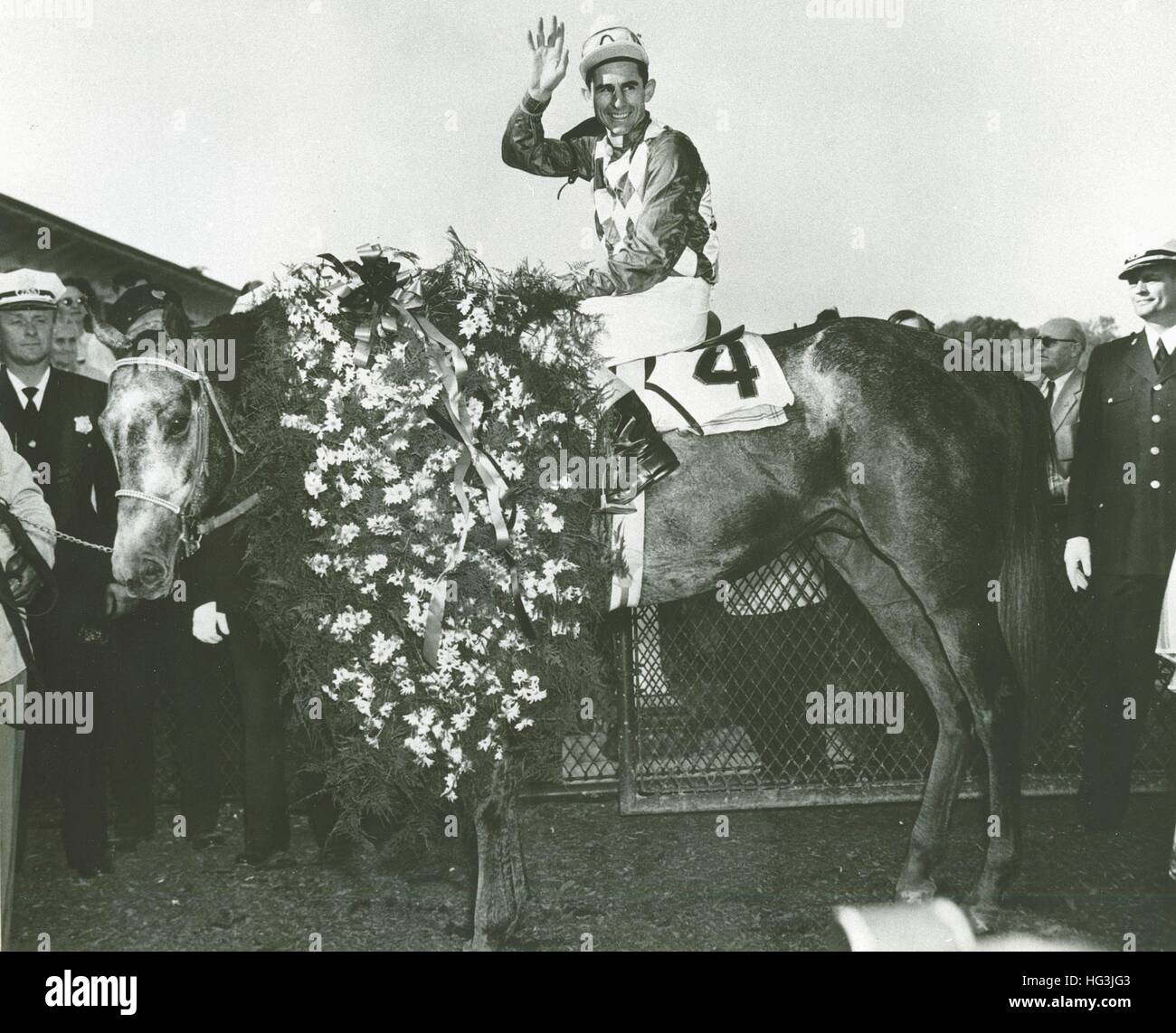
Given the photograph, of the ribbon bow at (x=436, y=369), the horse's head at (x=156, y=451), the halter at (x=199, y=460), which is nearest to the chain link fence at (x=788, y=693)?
the ribbon bow at (x=436, y=369)

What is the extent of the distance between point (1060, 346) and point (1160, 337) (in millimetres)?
998

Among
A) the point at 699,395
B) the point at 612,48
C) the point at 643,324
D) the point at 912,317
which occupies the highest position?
the point at 612,48

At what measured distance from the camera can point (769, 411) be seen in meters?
3.57

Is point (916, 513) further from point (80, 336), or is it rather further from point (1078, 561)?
point (80, 336)

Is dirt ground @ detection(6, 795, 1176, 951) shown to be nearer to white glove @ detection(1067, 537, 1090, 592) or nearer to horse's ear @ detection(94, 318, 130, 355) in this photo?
white glove @ detection(1067, 537, 1090, 592)

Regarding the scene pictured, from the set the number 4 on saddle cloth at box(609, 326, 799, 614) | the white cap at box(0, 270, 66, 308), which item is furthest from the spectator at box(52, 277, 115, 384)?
the number 4 on saddle cloth at box(609, 326, 799, 614)

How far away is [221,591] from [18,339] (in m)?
1.50

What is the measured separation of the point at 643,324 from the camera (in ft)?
11.8

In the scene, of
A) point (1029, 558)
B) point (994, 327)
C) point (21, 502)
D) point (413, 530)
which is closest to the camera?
point (413, 530)

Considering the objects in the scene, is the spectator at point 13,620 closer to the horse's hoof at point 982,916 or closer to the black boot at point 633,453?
the black boot at point 633,453

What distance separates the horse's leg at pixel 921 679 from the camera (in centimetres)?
371

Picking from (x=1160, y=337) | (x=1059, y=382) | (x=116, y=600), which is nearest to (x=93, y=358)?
(x=116, y=600)

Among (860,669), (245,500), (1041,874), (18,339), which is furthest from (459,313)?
(1041,874)

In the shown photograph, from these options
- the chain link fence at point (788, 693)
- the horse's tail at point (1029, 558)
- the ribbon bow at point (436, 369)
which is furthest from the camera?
the chain link fence at point (788, 693)
